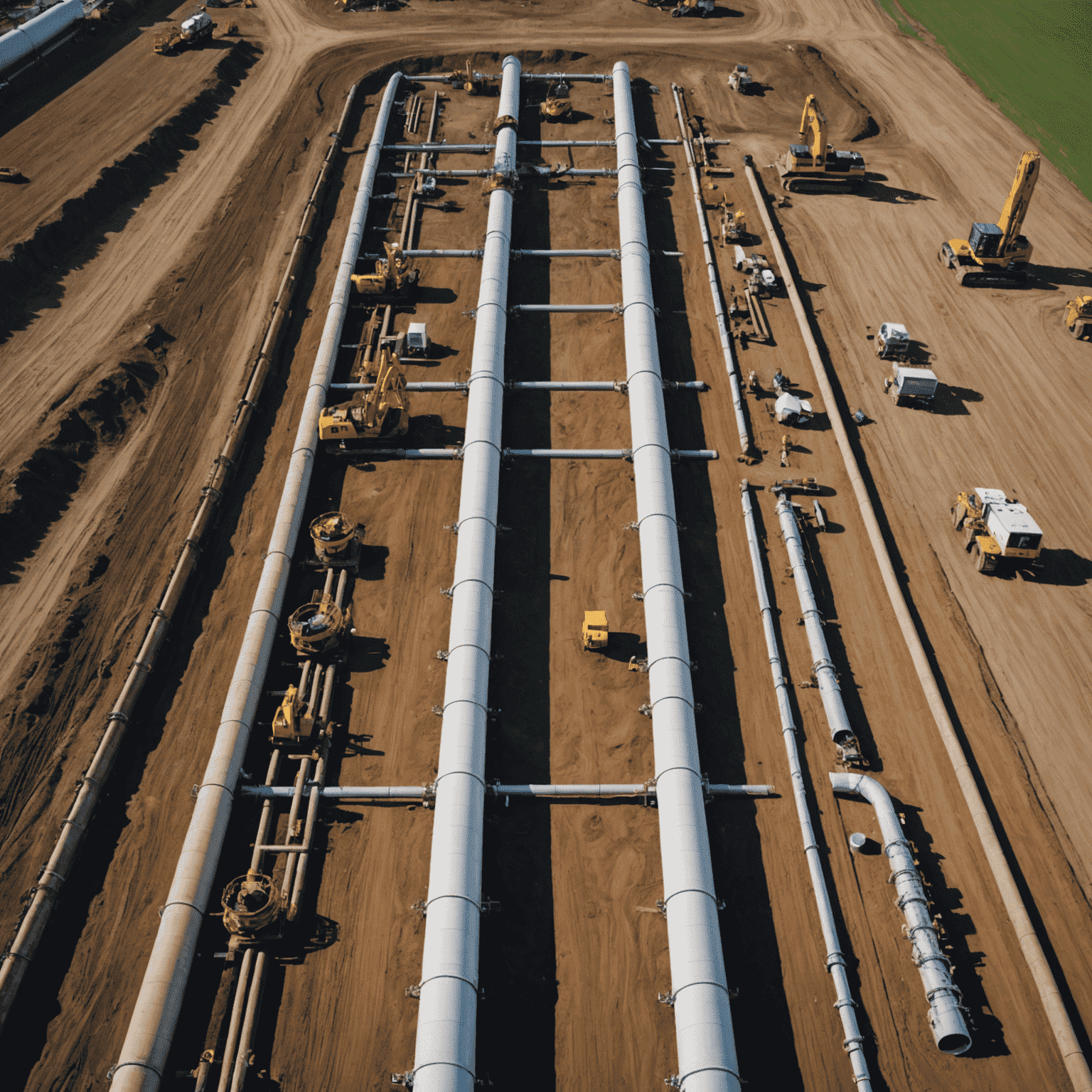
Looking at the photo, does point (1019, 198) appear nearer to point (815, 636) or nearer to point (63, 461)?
point (815, 636)

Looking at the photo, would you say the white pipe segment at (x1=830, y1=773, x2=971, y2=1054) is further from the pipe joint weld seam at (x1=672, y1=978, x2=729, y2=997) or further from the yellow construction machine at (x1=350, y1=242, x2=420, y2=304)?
the yellow construction machine at (x1=350, y1=242, x2=420, y2=304)

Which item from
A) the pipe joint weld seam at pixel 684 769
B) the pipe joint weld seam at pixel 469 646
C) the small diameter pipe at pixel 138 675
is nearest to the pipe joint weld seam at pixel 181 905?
the small diameter pipe at pixel 138 675

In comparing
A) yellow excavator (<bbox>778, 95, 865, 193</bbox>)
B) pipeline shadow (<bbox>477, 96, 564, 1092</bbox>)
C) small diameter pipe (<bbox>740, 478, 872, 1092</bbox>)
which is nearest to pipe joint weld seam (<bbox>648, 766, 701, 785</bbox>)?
small diameter pipe (<bbox>740, 478, 872, 1092</bbox>)

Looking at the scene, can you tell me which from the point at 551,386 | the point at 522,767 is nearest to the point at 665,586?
the point at 522,767

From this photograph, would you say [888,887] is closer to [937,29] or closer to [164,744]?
[164,744]

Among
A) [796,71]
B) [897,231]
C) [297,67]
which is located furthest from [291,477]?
[796,71]

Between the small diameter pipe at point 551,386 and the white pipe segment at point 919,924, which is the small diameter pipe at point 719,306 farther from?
the white pipe segment at point 919,924

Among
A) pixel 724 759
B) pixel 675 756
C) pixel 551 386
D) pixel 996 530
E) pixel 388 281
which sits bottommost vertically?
pixel 675 756
